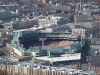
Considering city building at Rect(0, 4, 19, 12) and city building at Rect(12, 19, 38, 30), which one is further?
city building at Rect(0, 4, 19, 12)

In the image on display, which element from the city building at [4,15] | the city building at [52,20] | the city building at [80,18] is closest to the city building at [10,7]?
the city building at [4,15]

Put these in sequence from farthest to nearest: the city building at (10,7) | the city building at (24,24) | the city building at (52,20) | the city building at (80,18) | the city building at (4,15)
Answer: the city building at (10,7) → the city building at (4,15) → the city building at (80,18) → the city building at (52,20) → the city building at (24,24)

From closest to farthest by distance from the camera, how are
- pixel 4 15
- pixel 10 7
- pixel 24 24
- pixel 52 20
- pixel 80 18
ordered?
1. pixel 24 24
2. pixel 52 20
3. pixel 80 18
4. pixel 4 15
5. pixel 10 7

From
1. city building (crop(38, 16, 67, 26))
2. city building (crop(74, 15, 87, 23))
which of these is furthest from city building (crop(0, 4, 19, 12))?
city building (crop(74, 15, 87, 23))

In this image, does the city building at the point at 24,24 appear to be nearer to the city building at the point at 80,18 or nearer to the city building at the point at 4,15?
the city building at the point at 80,18

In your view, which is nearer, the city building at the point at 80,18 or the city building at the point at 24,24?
the city building at the point at 24,24

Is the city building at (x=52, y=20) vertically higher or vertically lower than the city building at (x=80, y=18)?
higher

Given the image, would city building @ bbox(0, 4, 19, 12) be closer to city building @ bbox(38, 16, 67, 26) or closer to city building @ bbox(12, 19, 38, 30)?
city building @ bbox(38, 16, 67, 26)

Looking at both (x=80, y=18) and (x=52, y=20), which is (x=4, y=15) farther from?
(x=80, y=18)

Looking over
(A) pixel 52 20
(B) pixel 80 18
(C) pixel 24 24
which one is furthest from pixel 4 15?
(B) pixel 80 18

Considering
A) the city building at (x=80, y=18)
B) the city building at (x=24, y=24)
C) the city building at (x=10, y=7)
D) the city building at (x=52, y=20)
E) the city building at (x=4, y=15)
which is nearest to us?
the city building at (x=24, y=24)

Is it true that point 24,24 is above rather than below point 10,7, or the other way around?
above

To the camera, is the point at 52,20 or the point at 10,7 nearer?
the point at 52,20
